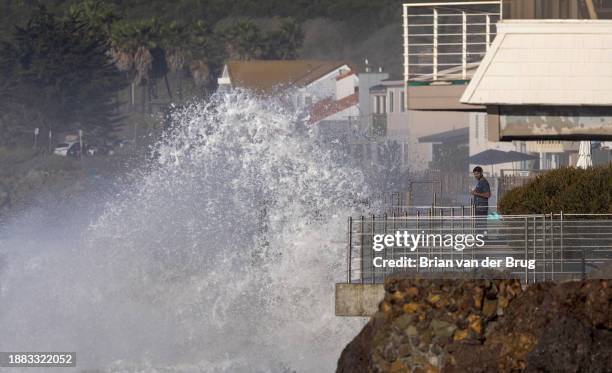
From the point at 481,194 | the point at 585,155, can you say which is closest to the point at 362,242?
the point at 481,194

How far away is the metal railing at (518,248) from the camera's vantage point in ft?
73.5

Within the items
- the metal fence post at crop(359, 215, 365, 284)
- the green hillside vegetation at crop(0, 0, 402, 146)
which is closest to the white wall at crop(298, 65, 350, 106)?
the green hillside vegetation at crop(0, 0, 402, 146)

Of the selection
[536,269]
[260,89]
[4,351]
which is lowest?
[4,351]

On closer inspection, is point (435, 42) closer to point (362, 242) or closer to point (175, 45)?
point (362, 242)

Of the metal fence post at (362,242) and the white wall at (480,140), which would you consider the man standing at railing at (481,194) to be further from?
the white wall at (480,140)

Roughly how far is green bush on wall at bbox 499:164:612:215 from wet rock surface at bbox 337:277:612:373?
471 centimetres

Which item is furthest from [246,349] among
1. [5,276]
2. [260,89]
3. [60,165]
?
[260,89]

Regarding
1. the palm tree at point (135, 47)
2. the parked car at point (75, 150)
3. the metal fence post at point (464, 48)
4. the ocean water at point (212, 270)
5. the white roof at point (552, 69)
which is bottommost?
the ocean water at point (212, 270)

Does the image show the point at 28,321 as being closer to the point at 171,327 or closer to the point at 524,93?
the point at 171,327

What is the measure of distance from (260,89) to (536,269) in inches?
5035

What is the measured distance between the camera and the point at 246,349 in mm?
31625

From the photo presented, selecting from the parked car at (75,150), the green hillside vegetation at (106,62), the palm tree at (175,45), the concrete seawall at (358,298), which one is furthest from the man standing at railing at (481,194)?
the palm tree at (175,45)

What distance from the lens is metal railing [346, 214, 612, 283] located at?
73.5ft

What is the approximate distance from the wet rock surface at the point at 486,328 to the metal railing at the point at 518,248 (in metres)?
0.72
